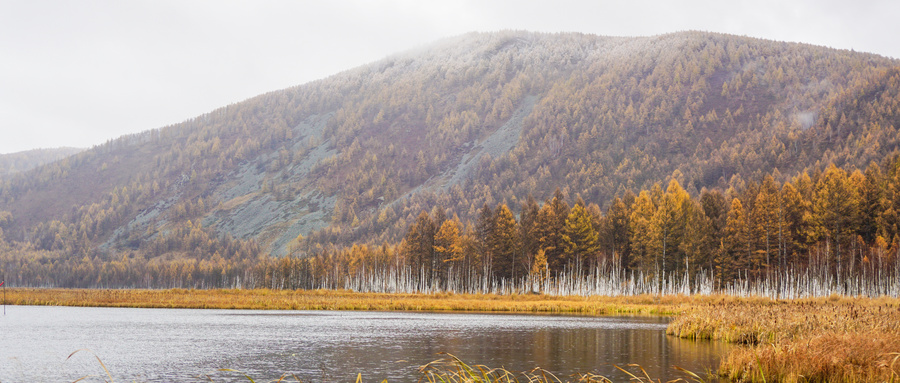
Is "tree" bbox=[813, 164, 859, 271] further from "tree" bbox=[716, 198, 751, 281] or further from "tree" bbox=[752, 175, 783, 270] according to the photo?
"tree" bbox=[716, 198, 751, 281]

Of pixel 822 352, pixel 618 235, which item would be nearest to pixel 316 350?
pixel 822 352

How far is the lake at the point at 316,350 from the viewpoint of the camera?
2428 cm

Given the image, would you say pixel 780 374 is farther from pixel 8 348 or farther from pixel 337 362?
pixel 8 348

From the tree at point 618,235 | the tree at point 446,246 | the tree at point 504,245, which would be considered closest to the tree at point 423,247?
the tree at point 446,246

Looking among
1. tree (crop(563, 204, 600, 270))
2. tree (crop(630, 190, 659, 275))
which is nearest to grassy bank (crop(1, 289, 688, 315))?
tree (crop(630, 190, 659, 275))

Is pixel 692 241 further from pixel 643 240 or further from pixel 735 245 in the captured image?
pixel 643 240

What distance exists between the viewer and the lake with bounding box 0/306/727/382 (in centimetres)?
2428

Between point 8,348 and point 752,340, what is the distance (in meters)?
34.5

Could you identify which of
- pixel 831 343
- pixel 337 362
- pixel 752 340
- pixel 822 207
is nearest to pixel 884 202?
pixel 822 207

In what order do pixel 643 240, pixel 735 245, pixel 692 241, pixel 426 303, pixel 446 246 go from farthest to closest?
pixel 446 246, pixel 643 240, pixel 692 241, pixel 735 245, pixel 426 303

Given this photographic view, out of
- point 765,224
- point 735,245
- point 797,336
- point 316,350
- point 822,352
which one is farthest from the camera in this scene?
point 735,245

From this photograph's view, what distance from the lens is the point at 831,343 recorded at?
69.3 ft

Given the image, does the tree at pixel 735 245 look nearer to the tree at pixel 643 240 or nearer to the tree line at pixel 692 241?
the tree line at pixel 692 241

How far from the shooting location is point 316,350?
31609 millimetres
